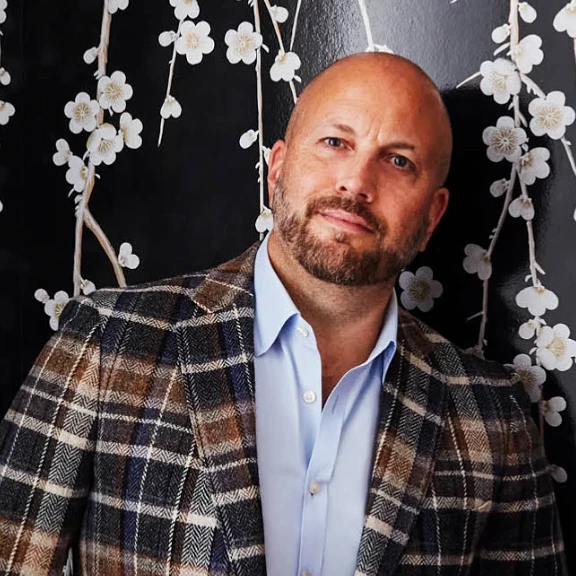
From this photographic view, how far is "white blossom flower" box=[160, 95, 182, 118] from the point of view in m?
1.86

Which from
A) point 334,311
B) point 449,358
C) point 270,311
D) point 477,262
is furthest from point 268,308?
point 477,262

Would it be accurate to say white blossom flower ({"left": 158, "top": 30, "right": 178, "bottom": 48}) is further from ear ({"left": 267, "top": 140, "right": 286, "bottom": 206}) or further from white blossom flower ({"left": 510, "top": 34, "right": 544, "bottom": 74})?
white blossom flower ({"left": 510, "top": 34, "right": 544, "bottom": 74})

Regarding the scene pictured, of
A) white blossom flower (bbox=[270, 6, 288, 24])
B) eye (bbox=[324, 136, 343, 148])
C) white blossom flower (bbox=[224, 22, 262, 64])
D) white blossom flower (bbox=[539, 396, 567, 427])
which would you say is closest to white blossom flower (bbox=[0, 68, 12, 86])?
white blossom flower (bbox=[224, 22, 262, 64])

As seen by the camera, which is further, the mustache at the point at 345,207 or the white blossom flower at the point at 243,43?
the white blossom flower at the point at 243,43

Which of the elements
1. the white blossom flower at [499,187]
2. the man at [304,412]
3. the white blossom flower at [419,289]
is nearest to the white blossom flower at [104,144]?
the man at [304,412]

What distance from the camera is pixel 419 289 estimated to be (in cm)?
179

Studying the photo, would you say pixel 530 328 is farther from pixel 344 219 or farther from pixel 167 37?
pixel 167 37

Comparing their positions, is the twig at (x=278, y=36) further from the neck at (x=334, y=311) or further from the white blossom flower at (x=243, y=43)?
the neck at (x=334, y=311)

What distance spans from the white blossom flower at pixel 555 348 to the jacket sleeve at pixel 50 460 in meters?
0.80

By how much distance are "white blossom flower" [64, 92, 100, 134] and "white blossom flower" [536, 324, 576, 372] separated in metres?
0.99

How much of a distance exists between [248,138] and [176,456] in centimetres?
72

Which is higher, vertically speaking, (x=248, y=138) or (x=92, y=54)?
(x=92, y=54)

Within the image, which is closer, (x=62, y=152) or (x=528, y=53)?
(x=528, y=53)

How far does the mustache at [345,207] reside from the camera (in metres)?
1.45
